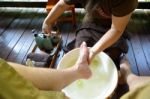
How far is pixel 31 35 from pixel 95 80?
3.66 feet

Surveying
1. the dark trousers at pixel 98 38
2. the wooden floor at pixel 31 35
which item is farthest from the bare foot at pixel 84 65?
the wooden floor at pixel 31 35

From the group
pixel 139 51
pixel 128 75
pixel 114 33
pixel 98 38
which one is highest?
pixel 114 33

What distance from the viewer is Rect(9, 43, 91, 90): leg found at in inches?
37.7

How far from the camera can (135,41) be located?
2156mm

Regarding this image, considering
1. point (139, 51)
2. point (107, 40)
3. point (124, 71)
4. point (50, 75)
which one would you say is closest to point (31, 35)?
point (139, 51)

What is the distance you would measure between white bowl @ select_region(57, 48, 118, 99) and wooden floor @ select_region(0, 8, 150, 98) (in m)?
0.51

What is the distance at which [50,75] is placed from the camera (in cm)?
100

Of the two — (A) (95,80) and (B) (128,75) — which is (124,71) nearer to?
(B) (128,75)

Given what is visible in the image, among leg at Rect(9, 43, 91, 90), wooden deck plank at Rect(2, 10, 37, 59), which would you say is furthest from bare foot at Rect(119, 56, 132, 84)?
wooden deck plank at Rect(2, 10, 37, 59)

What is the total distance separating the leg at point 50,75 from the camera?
958 mm

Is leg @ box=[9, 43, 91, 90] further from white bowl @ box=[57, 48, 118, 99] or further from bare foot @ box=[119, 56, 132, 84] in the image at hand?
bare foot @ box=[119, 56, 132, 84]

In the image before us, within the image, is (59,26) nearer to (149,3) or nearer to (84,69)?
(149,3)

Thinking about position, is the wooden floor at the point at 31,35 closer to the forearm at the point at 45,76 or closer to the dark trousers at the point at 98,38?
the dark trousers at the point at 98,38

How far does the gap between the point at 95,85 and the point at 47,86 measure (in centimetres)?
46
